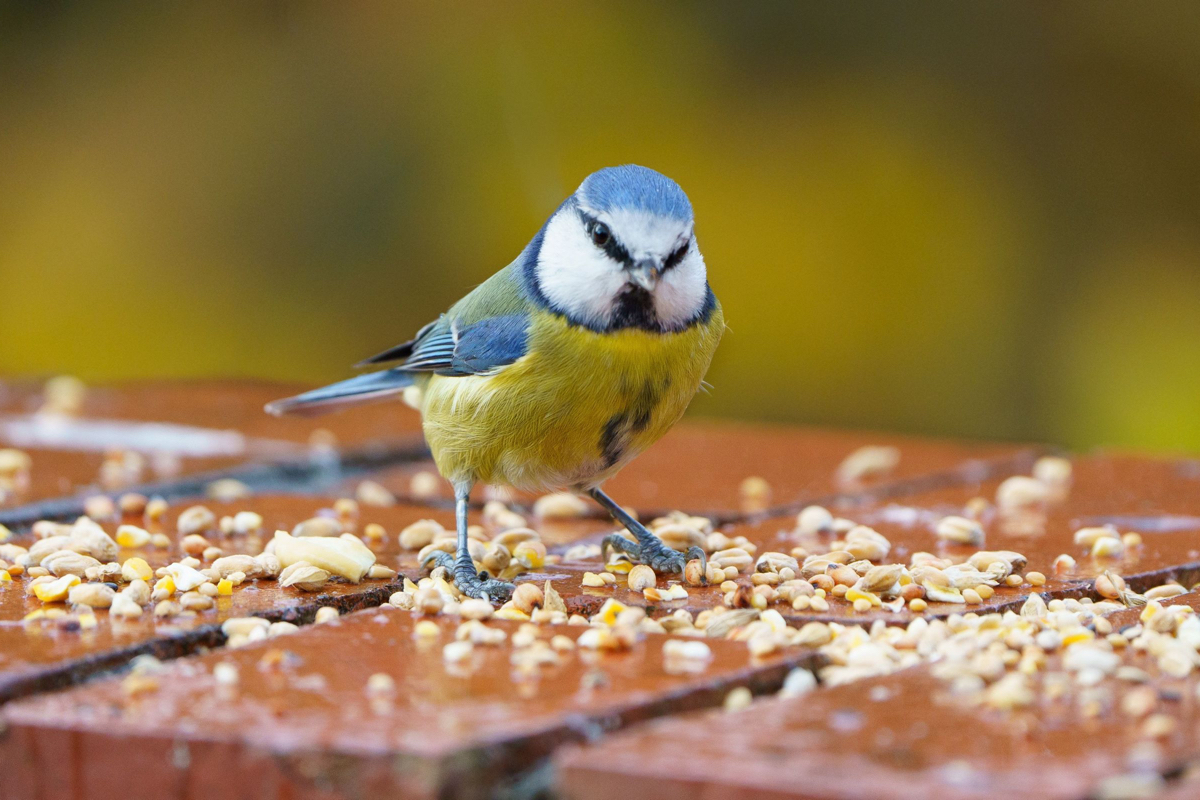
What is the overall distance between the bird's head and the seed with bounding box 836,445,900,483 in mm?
1051

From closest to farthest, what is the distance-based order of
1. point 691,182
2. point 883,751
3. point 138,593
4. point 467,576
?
point 883,751, point 138,593, point 467,576, point 691,182

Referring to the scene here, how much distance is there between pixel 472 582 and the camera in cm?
228

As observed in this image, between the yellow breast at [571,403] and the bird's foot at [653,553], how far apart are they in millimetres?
133

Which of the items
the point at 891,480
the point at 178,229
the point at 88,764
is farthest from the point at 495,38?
the point at 88,764

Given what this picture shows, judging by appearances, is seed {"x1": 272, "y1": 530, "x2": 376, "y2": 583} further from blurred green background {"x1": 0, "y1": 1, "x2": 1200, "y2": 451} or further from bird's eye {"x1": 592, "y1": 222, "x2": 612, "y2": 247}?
blurred green background {"x1": 0, "y1": 1, "x2": 1200, "y2": 451}

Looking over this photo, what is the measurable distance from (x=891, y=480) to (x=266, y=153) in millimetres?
4692

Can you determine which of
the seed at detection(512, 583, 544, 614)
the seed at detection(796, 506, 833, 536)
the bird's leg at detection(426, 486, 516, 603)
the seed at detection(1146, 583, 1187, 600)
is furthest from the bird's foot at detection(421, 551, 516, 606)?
the seed at detection(1146, 583, 1187, 600)

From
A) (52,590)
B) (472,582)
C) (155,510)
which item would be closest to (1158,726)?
(472,582)

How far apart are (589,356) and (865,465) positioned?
4.18 ft

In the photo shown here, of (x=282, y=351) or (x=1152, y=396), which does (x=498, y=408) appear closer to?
(x=1152, y=396)

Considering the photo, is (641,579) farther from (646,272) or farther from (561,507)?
(561,507)

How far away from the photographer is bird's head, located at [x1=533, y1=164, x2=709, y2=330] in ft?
7.73

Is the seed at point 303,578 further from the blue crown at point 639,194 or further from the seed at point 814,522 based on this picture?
the seed at point 814,522

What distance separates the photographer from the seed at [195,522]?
2.67 metres
